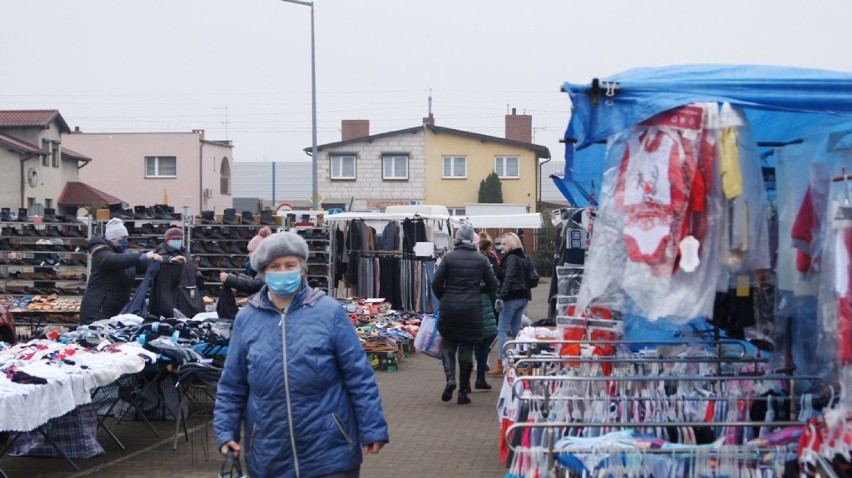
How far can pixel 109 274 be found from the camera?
11.9m

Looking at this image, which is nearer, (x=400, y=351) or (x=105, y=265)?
(x=105, y=265)

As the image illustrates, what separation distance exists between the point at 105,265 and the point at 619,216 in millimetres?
7658

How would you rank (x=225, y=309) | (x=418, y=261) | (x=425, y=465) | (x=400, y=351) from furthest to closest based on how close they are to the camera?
(x=418, y=261), (x=400, y=351), (x=225, y=309), (x=425, y=465)

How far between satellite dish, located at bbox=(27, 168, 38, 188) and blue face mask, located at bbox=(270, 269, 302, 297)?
41.4m

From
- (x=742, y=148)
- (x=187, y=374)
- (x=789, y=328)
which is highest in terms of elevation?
(x=742, y=148)

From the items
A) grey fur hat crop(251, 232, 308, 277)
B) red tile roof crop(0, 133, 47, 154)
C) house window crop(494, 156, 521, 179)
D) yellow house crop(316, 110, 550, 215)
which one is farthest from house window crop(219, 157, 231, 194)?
grey fur hat crop(251, 232, 308, 277)

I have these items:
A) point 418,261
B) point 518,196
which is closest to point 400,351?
point 418,261

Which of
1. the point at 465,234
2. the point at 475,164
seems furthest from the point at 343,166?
the point at 465,234

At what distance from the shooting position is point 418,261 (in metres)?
20.8

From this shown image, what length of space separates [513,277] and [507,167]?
36.6 m

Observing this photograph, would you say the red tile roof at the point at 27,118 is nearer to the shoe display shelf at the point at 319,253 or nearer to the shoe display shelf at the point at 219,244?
the shoe display shelf at the point at 219,244

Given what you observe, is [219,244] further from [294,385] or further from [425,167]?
[425,167]

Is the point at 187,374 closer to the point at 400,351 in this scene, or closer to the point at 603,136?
the point at 603,136

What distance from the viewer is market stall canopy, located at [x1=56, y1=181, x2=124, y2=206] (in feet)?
159
